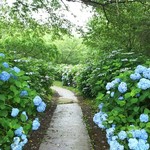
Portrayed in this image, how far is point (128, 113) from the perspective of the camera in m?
3.71

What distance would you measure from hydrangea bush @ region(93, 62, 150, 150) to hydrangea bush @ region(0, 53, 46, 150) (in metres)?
0.83

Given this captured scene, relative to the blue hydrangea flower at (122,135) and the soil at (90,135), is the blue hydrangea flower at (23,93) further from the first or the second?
the soil at (90,135)

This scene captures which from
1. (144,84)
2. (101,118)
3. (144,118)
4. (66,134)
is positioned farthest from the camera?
(66,134)

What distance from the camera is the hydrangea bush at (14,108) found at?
2.93 metres

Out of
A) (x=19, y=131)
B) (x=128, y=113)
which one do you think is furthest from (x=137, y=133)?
(x=19, y=131)

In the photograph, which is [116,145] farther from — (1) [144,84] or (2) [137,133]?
(1) [144,84]

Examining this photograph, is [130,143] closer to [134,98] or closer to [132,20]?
[134,98]

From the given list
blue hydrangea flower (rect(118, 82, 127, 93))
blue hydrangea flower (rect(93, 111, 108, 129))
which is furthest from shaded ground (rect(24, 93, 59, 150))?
blue hydrangea flower (rect(118, 82, 127, 93))

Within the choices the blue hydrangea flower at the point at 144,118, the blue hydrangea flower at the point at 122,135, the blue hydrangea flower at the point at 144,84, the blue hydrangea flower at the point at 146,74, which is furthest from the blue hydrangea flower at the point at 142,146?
the blue hydrangea flower at the point at 146,74

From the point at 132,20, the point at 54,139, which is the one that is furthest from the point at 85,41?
the point at 54,139

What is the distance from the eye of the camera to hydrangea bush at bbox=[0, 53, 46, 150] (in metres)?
2.93

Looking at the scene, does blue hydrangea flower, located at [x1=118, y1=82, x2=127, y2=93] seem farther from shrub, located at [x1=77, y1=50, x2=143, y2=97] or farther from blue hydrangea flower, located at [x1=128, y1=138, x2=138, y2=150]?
shrub, located at [x1=77, y1=50, x2=143, y2=97]

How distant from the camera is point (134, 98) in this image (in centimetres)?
357

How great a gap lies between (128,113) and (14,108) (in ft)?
4.43
